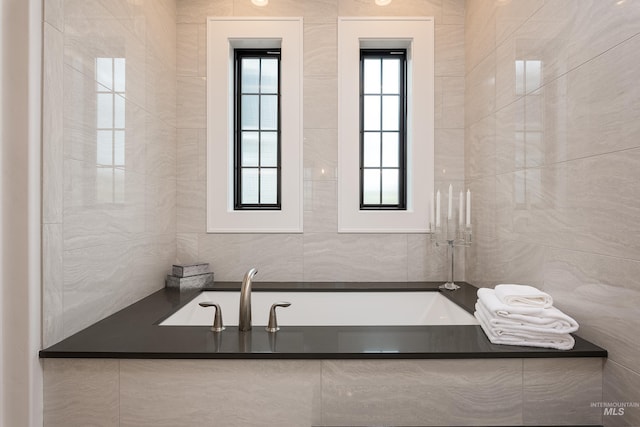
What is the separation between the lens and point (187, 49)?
238cm

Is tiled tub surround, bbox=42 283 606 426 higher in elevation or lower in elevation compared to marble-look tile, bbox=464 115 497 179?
lower

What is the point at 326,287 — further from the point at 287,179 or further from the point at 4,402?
the point at 4,402

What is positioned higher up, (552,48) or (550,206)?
(552,48)

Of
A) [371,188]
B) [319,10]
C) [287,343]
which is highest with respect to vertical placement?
[319,10]

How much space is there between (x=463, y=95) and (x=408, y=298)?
1.25 metres

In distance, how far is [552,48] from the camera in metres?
1.52

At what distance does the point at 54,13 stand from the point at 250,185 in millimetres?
1379

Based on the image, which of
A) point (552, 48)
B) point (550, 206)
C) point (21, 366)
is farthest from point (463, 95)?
point (21, 366)

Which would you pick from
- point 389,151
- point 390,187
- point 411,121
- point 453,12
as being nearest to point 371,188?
point 390,187

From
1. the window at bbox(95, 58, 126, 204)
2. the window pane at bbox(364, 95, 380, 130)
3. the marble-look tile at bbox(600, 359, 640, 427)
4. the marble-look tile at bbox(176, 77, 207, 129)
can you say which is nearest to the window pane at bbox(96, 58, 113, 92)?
the window at bbox(95, 58, 126, 204)

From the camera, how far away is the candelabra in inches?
84.0

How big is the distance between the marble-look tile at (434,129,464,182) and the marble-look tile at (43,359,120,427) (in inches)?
76.3

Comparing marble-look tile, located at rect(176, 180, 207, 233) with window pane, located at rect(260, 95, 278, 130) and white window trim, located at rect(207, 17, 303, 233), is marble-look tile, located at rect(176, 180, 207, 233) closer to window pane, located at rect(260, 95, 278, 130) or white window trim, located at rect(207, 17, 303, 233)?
white window trim, located at rect(207, 17, 303, 233)

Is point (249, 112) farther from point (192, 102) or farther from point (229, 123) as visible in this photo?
point (192, 102)
